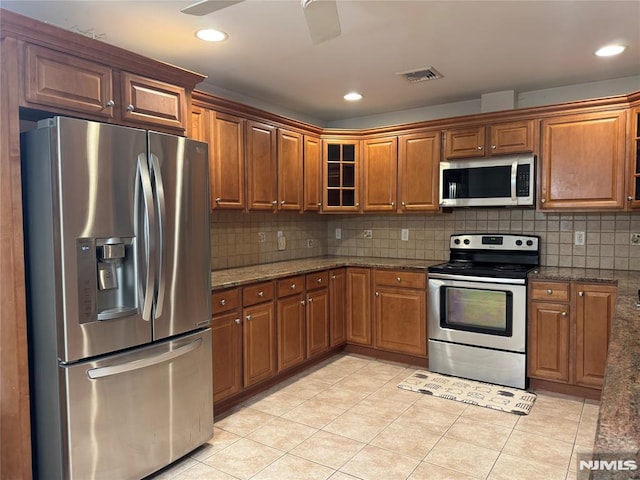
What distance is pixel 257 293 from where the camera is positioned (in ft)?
10.6

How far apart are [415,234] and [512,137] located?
1.30 m

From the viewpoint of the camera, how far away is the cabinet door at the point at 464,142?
3.83m

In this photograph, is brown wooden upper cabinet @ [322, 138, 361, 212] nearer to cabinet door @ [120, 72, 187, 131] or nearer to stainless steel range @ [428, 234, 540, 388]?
stainless steel range @ [428, 234, 540, 388]

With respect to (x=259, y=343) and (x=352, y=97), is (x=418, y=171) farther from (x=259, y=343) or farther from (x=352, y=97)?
(x=259, y=343)

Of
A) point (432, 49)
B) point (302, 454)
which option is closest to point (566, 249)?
point (432, 49)

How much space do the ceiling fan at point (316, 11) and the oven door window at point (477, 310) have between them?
2.37 meters

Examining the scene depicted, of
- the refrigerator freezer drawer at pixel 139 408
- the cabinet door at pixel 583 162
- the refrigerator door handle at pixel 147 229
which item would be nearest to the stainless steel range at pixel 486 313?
A: the cabinet door at pixel 583 162

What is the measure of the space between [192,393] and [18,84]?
1692mm

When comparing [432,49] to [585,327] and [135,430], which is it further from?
[135,430]

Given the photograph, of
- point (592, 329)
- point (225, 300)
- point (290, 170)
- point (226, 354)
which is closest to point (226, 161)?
point (290, 170)

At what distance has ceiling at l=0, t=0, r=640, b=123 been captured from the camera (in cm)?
233

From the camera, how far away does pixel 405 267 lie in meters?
3.93

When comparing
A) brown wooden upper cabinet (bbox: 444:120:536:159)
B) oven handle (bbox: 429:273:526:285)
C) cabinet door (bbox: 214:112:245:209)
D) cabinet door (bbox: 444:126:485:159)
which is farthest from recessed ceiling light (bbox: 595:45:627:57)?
cabinet door (bbox: 214:112:245:209)

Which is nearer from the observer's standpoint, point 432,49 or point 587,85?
point 432,49
